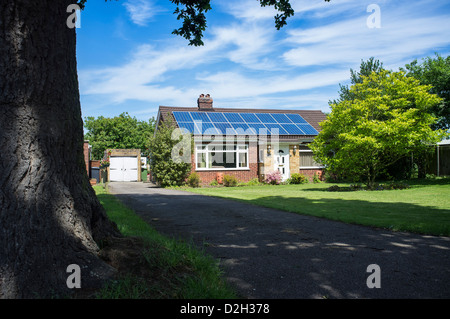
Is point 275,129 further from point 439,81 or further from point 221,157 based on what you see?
point 439,81

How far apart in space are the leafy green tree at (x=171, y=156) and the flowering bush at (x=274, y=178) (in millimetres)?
4965

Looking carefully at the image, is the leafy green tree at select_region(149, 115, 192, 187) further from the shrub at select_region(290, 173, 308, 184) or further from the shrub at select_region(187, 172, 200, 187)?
the shrub at select_region(290, 173, 308, 184)

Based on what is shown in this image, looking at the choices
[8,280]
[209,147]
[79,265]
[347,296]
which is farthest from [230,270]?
[209,147]

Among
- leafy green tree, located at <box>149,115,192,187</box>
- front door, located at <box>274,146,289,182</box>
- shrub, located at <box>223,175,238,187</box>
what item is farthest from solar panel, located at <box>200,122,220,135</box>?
front door, located at <box>274,146,289,182</box>

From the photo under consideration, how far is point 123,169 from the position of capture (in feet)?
93.4

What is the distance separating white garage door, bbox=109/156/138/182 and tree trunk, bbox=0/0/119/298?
25940 millimetres

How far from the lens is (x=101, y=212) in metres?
3.98

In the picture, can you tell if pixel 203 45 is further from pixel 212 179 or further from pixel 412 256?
pixel 212 179

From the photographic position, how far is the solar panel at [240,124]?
21.7 m

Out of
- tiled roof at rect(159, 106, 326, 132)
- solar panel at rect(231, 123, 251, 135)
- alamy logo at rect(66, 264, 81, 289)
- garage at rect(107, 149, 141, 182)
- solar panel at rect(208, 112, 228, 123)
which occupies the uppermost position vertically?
tiled roof at rect(159, 106, 326, 132)

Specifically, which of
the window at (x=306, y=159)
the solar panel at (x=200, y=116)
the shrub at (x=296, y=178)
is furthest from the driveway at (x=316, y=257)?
the window at (x=306, y=159)

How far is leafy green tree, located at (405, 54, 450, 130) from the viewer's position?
854 inches

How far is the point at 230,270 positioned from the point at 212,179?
1724cm

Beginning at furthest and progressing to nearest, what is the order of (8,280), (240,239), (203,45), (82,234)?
(203,45)
(240,239)
(82,234)
(8,280)
